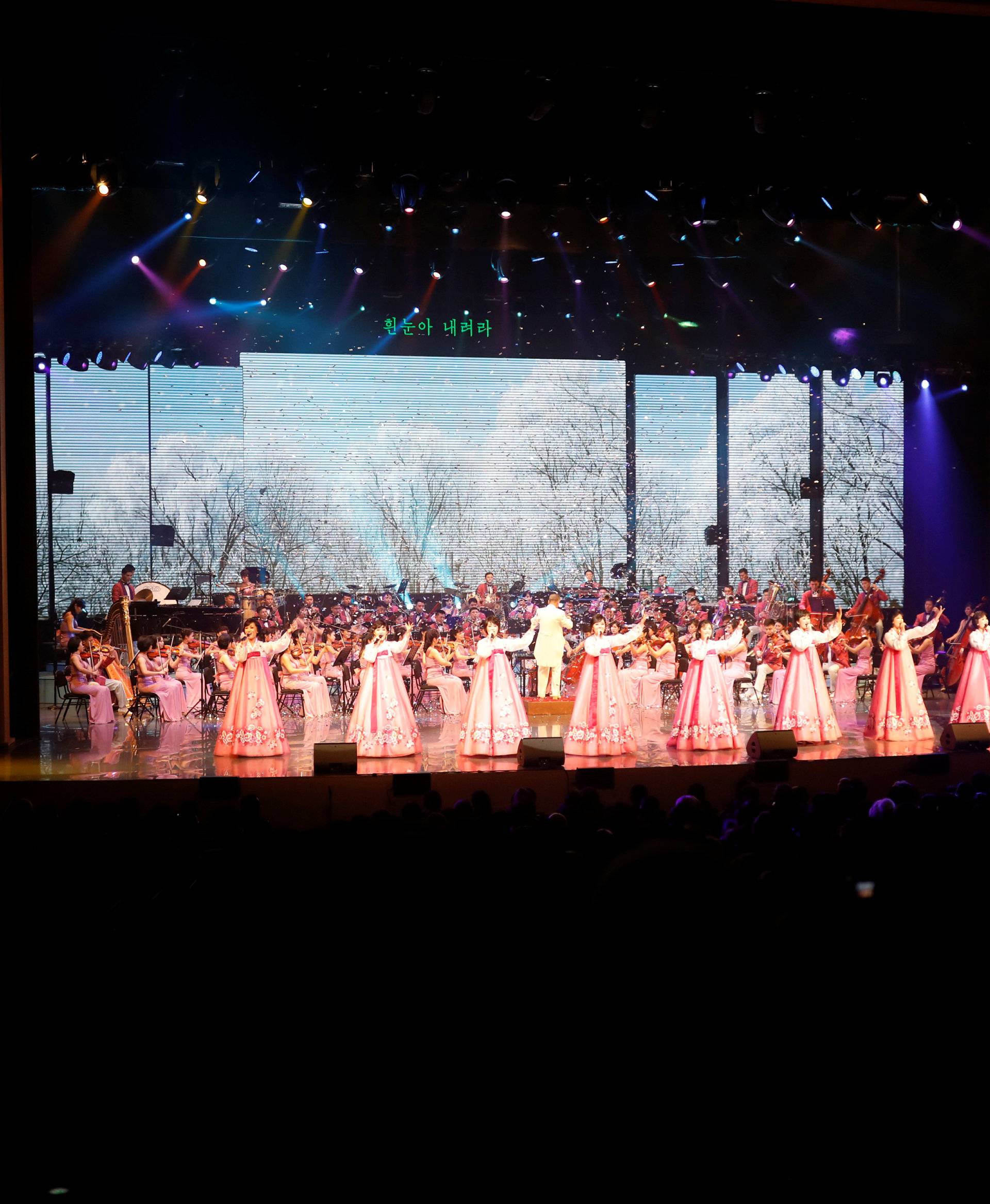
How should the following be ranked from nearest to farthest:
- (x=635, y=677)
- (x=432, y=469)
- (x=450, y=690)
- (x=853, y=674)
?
(x=450, y=690) → (x=853, y=674) → (x=635, y=677) → (x=432, y=469)

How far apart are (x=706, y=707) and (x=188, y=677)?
5422 mm

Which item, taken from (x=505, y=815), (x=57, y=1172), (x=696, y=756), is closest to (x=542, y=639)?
(x=696, y=756)

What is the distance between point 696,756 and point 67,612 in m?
6.23

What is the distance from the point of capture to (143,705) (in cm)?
1014

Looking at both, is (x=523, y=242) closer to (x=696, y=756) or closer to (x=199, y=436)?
(x=199, y=436)

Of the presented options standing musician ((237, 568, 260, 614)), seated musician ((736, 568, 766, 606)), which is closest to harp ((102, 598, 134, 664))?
standing musician ((237, 568, 260, 614))

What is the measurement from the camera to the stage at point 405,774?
646cm

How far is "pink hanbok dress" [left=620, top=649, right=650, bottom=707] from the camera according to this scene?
36.1 ft

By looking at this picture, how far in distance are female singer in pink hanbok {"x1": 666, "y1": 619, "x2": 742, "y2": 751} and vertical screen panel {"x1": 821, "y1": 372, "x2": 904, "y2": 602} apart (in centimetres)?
652

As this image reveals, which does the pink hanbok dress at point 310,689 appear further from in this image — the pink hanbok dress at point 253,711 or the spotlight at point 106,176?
the spotlight at point 106,176

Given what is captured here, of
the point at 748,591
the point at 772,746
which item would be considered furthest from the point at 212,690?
the point at 748,591

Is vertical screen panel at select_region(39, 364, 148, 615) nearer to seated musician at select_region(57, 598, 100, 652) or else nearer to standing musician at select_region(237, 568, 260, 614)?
standing musician at select_region(237, 568, 260, 614)

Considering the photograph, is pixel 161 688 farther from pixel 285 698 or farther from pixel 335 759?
pixel 335 759

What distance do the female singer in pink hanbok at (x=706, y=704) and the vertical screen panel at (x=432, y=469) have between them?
536 centimetres
